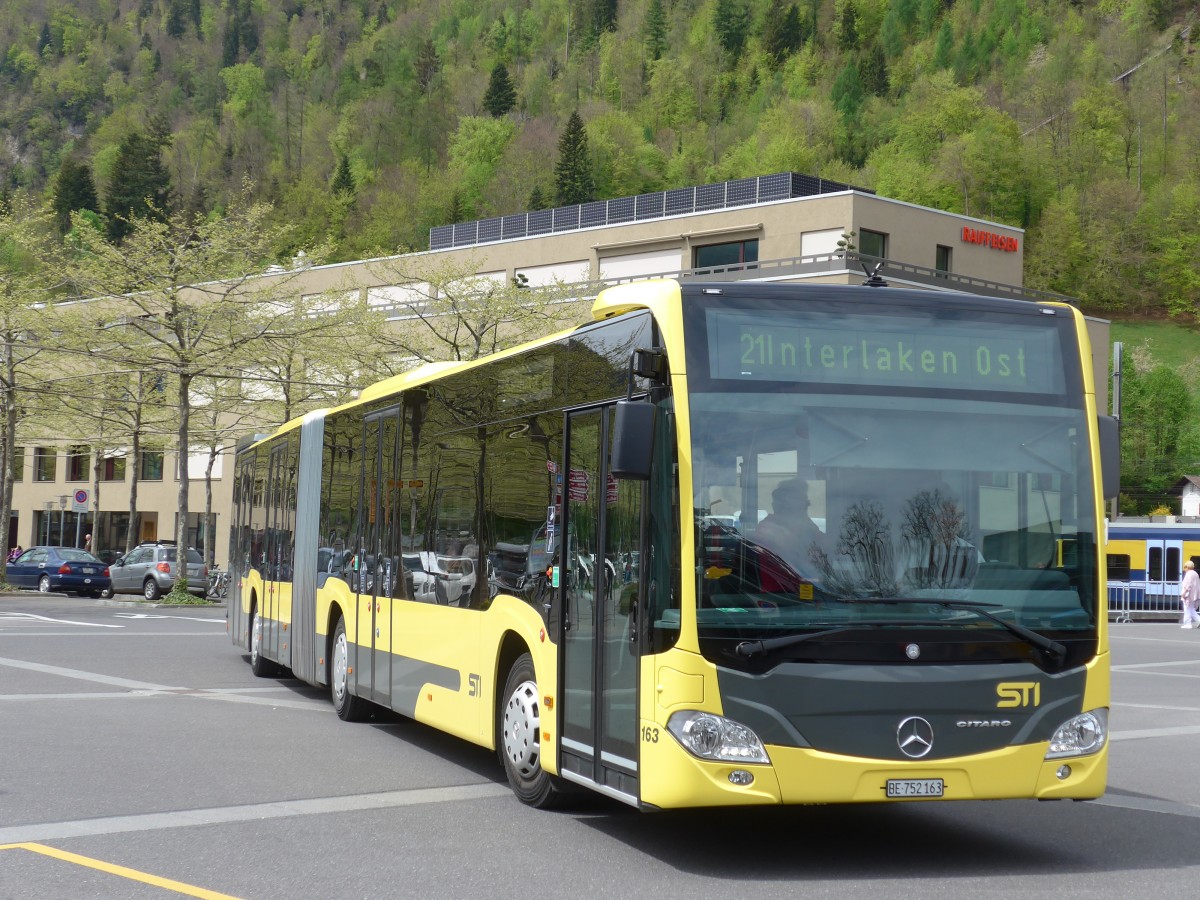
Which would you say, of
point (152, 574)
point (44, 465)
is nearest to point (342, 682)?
point (152, 574)

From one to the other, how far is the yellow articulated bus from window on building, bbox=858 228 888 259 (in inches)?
1787

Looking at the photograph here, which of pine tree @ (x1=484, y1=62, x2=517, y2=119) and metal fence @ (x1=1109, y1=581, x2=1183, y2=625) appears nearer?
metal fence @ (x1=1109, y1=581, x2=1183, y2=625)

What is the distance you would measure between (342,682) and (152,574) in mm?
28004

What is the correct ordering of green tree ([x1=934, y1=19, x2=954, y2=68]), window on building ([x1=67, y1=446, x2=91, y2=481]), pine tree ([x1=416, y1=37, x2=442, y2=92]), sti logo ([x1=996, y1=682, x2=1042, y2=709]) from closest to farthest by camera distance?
1. sti logo ([x1=996, y1=682, x2=1042, y2=709])
2. window on building ([x1=67, y1=446, x2=91, y2=481])
3. green tree ([x1=934, y1=19, x2=954, y2=68])
4. pine tree ([x1=416, y1=37, x2=442, y2=92])

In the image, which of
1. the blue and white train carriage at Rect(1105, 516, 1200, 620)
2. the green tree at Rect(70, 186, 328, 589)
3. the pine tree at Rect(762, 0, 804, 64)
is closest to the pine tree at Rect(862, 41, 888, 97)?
the pine tree at Rect(762, 0, 804, 64)

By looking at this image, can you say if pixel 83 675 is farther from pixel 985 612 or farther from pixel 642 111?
pixel 642 111

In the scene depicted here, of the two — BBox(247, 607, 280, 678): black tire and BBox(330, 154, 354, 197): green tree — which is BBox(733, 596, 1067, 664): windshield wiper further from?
BBox(330, 154, 354, 197): green tree

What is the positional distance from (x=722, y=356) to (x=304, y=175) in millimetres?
140575

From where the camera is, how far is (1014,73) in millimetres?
138500

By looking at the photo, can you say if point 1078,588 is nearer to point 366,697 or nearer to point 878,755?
point 878,755

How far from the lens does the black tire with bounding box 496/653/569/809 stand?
897cm

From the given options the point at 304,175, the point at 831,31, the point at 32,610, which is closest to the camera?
the point at 32,610

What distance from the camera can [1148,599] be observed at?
47031mm

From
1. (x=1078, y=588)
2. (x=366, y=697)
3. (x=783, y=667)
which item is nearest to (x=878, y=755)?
(x=783, y=667)
